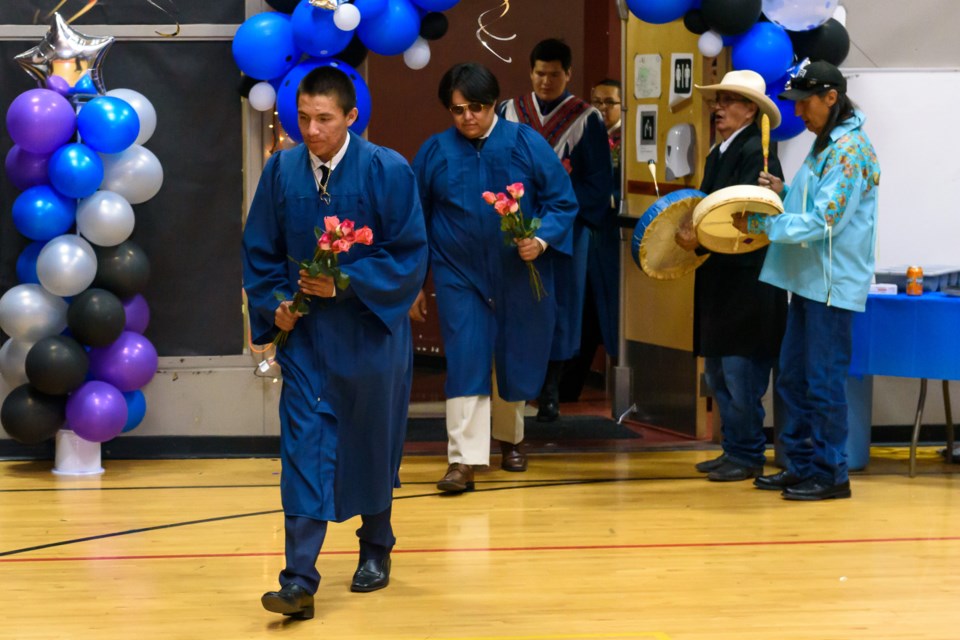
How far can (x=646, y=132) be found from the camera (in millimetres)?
7484

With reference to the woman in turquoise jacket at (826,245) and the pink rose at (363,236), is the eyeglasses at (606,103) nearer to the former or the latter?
the woman in turquoise jacket at (826,245)

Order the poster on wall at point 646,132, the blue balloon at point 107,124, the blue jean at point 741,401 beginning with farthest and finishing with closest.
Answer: the poster on wall at point 646,132 < the blue jean at point 741,401 < the blue balloon at point 107,124

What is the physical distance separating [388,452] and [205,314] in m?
2.70

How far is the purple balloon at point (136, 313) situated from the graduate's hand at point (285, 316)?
93.0 inches

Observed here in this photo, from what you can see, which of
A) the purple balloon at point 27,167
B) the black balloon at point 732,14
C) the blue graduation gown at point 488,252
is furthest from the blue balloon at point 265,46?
the black balloon at point 732,14

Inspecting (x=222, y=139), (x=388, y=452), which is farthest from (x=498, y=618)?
(x=222, y=139)

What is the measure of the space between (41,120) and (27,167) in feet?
1.06

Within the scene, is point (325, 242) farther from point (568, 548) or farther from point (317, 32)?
point (317, 32)

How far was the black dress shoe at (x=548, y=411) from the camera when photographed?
780 cm

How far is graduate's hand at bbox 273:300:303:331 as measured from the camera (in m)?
4.29

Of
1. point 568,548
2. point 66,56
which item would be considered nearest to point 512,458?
point 568,548

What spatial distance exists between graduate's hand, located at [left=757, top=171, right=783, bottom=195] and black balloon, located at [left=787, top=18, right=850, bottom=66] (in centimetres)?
83

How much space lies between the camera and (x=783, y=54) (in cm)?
617

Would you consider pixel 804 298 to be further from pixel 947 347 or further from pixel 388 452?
pixel 388 452
